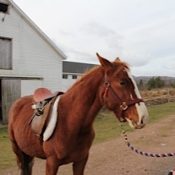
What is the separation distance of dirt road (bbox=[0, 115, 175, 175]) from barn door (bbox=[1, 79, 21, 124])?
7.23m

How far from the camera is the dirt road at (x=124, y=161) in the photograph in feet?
16.4

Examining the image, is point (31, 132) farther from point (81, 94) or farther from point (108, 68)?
point (108, 68)

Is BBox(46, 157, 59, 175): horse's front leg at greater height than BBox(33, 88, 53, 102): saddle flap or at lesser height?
lesser

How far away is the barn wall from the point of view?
43.0 feet

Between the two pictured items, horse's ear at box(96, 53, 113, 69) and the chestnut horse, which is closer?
the chestnut horse

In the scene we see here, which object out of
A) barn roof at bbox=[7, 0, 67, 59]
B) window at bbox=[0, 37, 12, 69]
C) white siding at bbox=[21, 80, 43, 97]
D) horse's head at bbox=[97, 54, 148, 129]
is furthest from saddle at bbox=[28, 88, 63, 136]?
barn roof at bbox=[7, 0, 67, 59]

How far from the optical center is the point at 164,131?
9.58m

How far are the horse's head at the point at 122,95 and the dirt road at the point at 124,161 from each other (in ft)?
9.52

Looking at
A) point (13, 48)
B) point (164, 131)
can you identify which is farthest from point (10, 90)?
point (164, 131)

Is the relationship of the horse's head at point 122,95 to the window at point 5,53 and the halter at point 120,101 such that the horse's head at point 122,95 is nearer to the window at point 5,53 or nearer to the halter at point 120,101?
the halter at point 120,101

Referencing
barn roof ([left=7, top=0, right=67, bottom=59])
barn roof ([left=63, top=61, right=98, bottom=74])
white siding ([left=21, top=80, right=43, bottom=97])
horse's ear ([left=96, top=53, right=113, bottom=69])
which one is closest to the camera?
horse's ear ([left=96, top=53, right=113, bottom=69])

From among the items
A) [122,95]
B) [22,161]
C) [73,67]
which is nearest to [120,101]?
[122,95]

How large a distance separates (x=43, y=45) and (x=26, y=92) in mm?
3060

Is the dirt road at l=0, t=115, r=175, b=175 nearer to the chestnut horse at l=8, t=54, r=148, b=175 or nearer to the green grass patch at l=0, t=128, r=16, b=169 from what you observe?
the green grass patch at l=0, t=128, r=16, b=169
